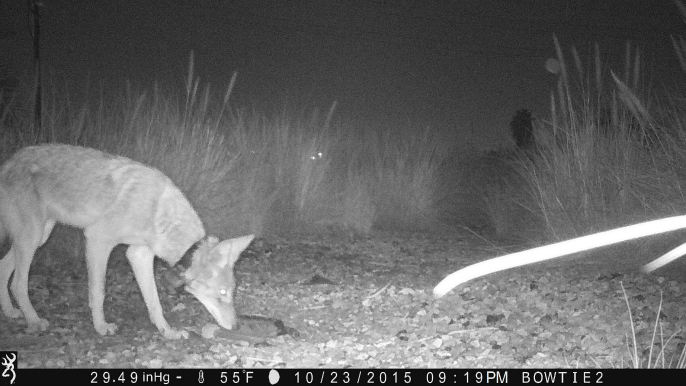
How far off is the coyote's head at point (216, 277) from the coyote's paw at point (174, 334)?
251mm

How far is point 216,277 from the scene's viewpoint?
403 centimetres

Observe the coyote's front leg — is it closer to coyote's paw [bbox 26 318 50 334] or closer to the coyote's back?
the coyote's back

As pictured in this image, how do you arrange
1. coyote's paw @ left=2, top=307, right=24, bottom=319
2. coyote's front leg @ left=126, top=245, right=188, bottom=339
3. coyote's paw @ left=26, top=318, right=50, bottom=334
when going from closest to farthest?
1. coyote's paw @ left=26, top=318, right=50, bottom=334
2. coyote's front leg @ left=126, top=245, right=188, bottom=339
3. coyote's paw @ left=2, top=307, right=24, bottom=319

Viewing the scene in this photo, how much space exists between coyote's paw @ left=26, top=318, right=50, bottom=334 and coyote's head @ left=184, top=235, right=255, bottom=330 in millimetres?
910

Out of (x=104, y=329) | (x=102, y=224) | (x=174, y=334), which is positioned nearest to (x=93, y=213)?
(x=102, y=224)

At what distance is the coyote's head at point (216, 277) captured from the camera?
4008 millimetres

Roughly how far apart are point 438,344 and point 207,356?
1294 millimetres

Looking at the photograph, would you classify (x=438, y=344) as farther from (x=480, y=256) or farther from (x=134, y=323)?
(x=480, y=256)

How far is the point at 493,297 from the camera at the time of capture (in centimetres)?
454

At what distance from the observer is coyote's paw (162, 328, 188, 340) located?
380 cm

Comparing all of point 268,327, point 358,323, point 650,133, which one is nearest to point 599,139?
point 650,133

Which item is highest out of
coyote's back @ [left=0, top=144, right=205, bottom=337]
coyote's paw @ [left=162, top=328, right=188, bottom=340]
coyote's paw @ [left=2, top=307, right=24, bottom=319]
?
coyote's back @ [left=0, top=144, right=205, bottom=337]

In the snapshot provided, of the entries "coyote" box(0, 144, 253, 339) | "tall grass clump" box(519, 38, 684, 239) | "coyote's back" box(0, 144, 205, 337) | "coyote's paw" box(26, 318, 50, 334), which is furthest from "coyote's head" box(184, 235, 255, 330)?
"tall grass clump" box(519, 38, 684, 239)

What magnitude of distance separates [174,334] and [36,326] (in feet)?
2.89
